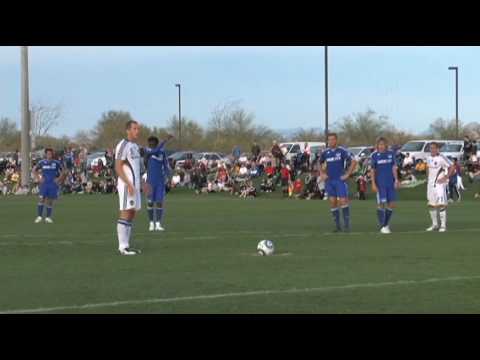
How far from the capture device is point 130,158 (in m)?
15.7

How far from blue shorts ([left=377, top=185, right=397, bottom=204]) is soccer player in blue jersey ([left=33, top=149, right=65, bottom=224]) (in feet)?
31.0

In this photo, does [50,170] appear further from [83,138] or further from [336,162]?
[83,138]

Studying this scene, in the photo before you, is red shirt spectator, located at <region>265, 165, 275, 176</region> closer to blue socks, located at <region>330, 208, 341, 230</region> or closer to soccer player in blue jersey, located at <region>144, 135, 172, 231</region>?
soccer player in blue jersey, located at <region>144, 135, 172, 231</region>

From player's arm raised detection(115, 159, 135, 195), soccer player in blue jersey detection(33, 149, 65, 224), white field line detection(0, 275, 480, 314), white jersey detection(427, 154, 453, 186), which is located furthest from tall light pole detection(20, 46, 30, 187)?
white field line detection(0, 275, 480, 314)

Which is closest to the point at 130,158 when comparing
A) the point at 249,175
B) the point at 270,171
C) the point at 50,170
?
the point at 50,170

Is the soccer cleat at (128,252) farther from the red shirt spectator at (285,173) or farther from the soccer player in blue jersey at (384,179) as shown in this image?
the red shirt spectator at (285,173)

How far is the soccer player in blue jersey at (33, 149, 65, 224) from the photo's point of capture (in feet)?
84.3

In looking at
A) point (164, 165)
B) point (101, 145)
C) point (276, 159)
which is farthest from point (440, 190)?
point (101, 145)

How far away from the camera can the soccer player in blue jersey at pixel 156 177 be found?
71.4ft
